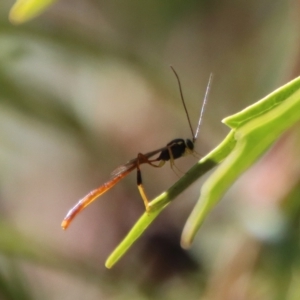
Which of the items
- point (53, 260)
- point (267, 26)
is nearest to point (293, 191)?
point (53, 260)

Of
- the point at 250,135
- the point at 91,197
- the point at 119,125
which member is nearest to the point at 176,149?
the point at 91,197

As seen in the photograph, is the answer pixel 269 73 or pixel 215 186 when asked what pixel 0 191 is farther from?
pixel 215 186

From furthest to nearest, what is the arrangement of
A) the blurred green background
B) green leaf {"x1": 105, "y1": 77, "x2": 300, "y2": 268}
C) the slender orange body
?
the blurred green background
the slender orange body
green leaf {"x1": 105, "y1": 77, "x2": 300, "y2": 268}

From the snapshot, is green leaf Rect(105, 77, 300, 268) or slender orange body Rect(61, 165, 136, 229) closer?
green leaf Rect(105, 77, 300, 268)

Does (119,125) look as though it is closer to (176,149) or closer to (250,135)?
(176,149)

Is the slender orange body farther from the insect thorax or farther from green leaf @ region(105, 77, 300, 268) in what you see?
green leaf @ region(105, 77, 300, 268)

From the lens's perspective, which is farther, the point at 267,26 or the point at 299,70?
the point at 267,26

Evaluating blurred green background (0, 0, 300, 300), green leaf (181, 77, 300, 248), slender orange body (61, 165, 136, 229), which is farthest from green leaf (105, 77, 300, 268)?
blurred green background (0, 0, 300, 300)

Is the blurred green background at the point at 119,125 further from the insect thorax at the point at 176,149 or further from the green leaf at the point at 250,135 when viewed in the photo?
the green leaf at the point at 250,135
